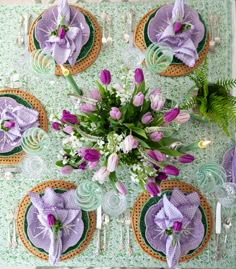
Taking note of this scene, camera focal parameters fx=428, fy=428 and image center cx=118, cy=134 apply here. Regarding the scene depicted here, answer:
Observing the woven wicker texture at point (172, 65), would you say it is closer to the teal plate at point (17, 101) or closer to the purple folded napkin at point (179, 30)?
the purple folded napkin at point (179, 30)

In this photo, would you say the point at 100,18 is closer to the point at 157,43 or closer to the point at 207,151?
the point at 157,43

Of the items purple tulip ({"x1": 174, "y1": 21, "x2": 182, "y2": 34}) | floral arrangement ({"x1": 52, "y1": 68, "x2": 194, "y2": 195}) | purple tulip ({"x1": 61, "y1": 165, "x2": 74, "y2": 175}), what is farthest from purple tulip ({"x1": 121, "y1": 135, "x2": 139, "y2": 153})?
purple tulip ({"x1": 174, "y1": 21, "x2": 182, "y2": 34})

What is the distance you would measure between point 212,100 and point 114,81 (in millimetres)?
350

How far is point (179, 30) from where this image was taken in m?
1.46

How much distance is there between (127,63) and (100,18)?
0.23 m

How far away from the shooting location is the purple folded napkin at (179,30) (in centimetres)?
147

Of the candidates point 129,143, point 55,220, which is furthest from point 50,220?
point 129,143

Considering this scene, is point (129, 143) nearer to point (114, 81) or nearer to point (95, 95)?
point (95, 95)

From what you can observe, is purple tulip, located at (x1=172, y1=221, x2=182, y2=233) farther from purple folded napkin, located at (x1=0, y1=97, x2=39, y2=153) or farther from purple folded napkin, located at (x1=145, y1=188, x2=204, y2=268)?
purple folded napkin, located at (x1=0, y1=97, x2=39, y2=153)

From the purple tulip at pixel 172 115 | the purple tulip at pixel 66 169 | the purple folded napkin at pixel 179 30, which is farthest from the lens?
the purple folded napkin at pixel 179 30

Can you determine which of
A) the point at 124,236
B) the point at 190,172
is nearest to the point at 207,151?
the point at 190,172

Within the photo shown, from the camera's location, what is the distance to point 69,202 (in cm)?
144

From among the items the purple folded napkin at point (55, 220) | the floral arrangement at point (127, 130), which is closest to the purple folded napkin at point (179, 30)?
the floral arrangement at point (127, 130)

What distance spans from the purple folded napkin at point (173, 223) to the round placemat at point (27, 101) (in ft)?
1.57
